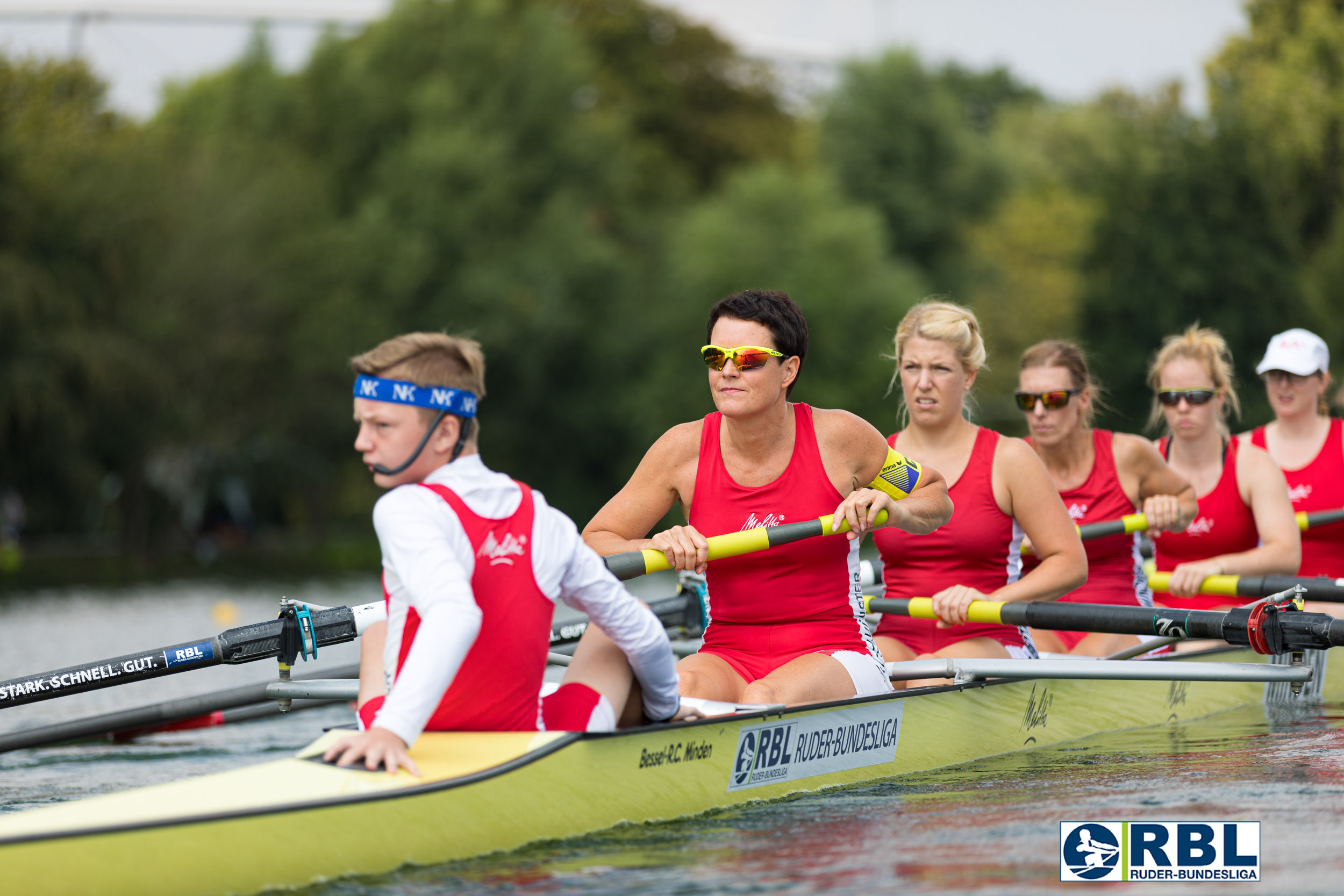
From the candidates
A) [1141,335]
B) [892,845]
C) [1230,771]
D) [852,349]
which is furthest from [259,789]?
[1141,335]

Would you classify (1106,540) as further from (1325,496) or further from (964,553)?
(1325,496)

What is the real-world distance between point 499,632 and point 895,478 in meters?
2.06

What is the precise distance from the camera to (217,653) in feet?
20.1

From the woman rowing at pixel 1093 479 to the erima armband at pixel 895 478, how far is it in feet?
6.16

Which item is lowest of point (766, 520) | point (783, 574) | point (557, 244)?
point (783, 574)

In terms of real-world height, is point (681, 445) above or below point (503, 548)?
above

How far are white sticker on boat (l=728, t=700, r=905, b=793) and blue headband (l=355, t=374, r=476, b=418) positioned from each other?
1.63m

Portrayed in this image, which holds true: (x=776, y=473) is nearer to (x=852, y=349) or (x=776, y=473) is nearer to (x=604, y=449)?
(x=852, y=349)

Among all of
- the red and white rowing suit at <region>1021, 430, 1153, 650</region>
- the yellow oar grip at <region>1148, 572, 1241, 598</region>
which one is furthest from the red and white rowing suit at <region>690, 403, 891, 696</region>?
the red and white rowing suit at <region>1021, 430, 1153, 650</region>

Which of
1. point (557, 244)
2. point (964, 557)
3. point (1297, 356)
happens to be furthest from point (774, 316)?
point (557, 244)

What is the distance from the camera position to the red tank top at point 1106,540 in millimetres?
7859

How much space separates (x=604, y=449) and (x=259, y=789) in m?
35.4

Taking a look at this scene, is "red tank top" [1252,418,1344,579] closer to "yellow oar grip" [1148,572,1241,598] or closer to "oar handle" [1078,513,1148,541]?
"oar handle" [1078,513,1148,541]

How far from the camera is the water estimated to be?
4188mm
